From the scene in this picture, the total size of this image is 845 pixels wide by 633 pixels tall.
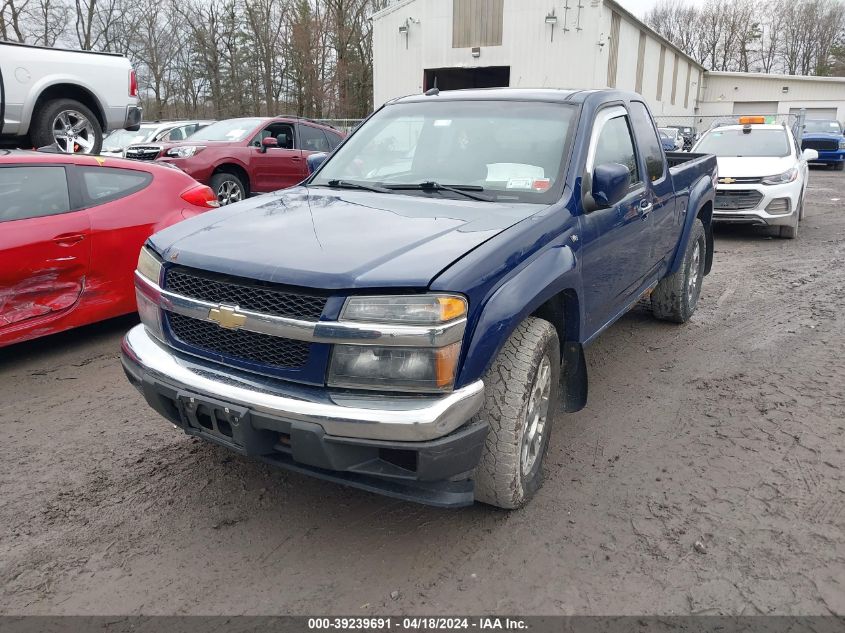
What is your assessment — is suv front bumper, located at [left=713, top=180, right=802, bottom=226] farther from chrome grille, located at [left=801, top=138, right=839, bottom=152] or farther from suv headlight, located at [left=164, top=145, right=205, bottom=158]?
chrome grille, located at [left=801, top=138, right=839, bottom=152]

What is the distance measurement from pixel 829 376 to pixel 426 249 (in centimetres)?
357

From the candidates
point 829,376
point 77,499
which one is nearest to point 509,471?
point 77,499

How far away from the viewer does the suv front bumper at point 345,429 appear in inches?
96.7

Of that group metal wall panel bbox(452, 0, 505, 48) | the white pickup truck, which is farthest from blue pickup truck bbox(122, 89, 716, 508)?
metal wall panel bbox(452, 0, 505, 48)

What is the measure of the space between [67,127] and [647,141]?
7.00 meters

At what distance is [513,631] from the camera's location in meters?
2.43

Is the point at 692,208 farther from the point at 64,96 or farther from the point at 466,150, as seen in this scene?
the point at 64,96

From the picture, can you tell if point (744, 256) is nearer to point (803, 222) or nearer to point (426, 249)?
point (803, 222)

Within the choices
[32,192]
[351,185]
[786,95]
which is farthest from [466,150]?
[786,95]

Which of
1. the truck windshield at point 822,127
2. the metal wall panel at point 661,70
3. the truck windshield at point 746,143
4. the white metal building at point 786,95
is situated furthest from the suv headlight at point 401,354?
the white metal building at point 786,95

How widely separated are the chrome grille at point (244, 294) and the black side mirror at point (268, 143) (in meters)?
7.94

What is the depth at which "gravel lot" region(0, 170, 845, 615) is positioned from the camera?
2602 millimetres

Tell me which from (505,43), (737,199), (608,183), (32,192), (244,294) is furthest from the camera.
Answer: (505,43)

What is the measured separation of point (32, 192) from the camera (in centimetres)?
495
